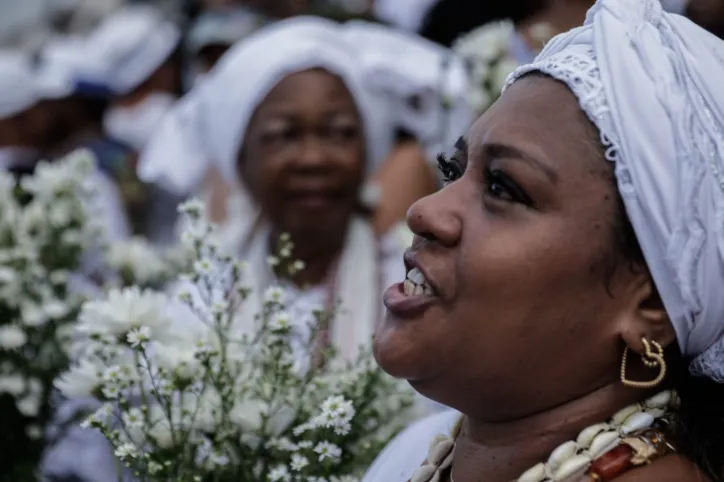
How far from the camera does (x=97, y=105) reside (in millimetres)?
6344

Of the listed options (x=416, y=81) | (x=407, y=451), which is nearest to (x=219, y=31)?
(x=416, y=81)

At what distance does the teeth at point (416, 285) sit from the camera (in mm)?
1947

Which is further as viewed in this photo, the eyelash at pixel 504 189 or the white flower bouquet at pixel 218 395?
the white flower bouquet at pixel 218 395

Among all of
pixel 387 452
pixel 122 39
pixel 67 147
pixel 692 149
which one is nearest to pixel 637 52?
pixel 692 149

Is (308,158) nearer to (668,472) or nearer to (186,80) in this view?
(668,472)

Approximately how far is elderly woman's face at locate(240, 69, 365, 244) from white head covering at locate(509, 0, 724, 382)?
1.99m

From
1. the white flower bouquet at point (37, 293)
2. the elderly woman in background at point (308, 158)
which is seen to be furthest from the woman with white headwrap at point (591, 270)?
the elderly woman in background at point (308, 158)

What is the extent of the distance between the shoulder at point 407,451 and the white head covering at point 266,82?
186 cm

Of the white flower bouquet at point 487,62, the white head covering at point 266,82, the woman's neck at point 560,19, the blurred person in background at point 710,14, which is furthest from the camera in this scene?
the white head covering at point 266,82

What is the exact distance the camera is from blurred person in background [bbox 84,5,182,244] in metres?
6.69

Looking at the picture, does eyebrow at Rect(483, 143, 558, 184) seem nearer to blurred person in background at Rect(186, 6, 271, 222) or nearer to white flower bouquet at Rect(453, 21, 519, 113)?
white flower bouquet at Rect(453, 21, 519, 113)

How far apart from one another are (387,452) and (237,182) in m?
2.08

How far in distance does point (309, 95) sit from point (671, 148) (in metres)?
2.27

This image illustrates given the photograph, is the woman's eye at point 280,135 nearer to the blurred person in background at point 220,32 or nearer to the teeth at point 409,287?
the teeth at point 409,287
